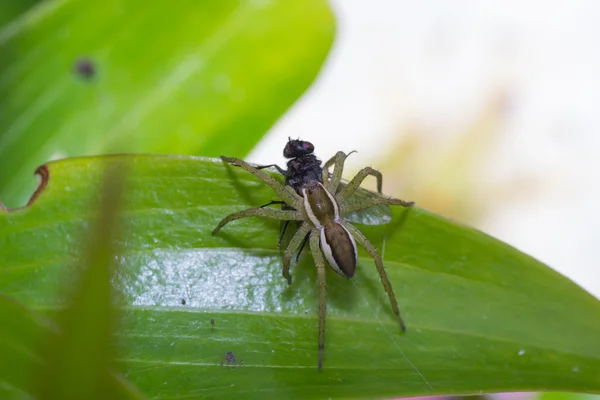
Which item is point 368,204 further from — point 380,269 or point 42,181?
Answer: point 42,181

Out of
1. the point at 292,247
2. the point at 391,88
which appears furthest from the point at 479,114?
the point at 292,247

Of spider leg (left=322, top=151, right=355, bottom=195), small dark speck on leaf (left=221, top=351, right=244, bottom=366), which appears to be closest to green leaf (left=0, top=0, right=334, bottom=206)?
spider leg (left=322, top=151, right=355, bottom=195)

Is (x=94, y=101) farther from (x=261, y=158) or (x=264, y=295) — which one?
(x=261, y=158)

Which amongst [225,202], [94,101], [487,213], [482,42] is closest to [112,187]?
[225,202]

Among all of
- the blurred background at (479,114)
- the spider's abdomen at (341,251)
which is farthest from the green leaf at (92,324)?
the blurred background at (479,114)

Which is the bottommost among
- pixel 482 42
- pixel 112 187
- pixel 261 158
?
pixel 261 158
